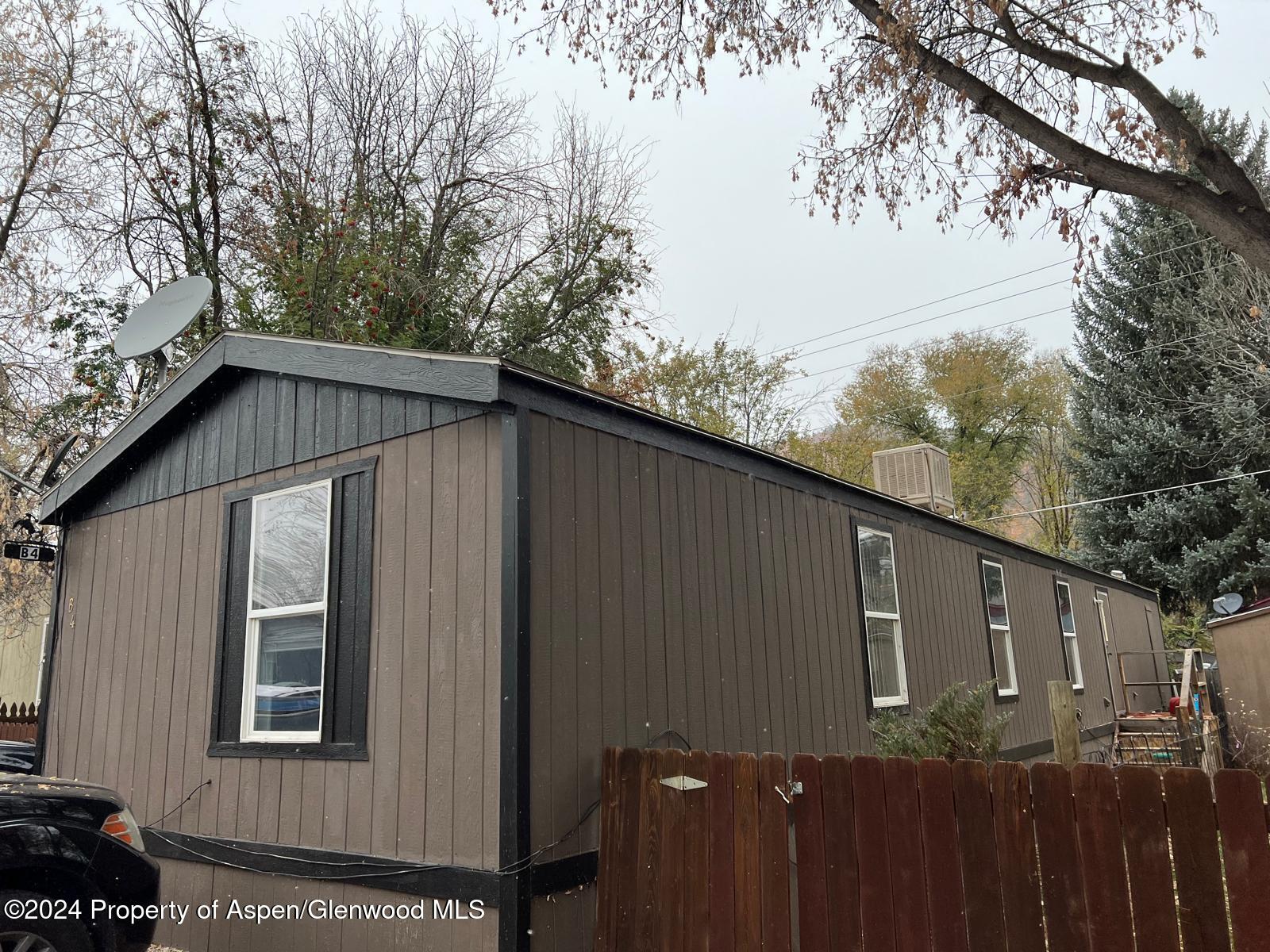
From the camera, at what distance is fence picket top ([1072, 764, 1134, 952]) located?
10.9 feet

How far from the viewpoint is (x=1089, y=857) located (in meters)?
3.40

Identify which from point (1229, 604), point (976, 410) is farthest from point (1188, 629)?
point (976, 410)

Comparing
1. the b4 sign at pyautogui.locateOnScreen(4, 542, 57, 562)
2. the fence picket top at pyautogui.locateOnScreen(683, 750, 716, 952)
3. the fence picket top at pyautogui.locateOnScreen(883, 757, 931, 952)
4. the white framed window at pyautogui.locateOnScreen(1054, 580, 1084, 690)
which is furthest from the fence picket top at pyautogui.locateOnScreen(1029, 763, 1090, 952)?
the white framed window at pyautogui.locateOnScreen(1054, 580, 1084, 690)

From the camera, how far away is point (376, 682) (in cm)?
489

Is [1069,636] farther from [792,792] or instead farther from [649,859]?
[649,859]

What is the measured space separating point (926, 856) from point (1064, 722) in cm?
302

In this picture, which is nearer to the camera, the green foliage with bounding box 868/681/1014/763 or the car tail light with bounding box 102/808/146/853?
the car tail light with bounding box 102/808/146/853

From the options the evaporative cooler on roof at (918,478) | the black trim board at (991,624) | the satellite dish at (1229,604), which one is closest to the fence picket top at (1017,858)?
the black trim board at (991,624)

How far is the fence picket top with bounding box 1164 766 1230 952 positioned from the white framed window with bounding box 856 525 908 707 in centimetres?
450

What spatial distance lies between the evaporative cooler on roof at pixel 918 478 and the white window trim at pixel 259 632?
21.8 ft

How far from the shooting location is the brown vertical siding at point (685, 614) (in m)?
4.57

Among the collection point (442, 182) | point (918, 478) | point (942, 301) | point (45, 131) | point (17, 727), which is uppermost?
point (942, 301)

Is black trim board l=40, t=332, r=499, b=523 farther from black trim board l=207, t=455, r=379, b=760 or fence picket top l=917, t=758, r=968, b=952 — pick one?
fence picket top l=917, t=758, r=968, b=952

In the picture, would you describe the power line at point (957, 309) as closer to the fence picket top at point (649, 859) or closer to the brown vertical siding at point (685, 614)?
the brown vertical siding at point (685, 614)
